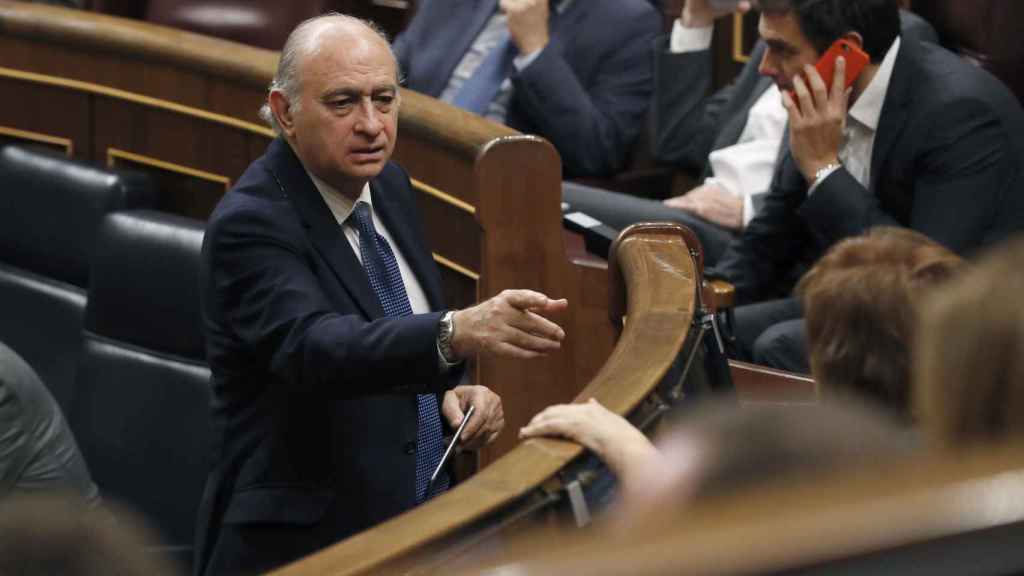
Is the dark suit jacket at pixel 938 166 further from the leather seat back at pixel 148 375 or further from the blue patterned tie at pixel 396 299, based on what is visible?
the leather seat back at pixel 148 375

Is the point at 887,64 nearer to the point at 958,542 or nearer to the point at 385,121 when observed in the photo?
the point at 385,121

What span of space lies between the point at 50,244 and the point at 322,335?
1.41 meters

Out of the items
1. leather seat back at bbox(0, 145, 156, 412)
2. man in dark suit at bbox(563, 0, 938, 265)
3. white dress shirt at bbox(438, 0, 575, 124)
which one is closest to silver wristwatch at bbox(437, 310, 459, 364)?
man in dark suit at bbox(563, 0, 938, 265)

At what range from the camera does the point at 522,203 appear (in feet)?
5.01

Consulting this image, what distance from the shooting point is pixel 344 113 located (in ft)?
4.02

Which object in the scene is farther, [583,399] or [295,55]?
[295,55]

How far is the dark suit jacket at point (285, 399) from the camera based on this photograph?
1134mm

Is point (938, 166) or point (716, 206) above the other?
point (938, 166)

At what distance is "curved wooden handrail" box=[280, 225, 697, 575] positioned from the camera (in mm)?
717

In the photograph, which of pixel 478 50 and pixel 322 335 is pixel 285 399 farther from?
pixel 478 50

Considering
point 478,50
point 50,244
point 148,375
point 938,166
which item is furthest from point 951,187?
point 50,244

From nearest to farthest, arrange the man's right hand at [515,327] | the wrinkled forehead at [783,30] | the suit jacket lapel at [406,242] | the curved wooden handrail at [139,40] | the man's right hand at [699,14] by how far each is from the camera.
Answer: the man's right hand at [515,327] → the suit jacket lapel at [406,242] → the wrinkled forehead at [783,30] → the man's right hand at [699,14] → the curved wooden handrail at [139,40]

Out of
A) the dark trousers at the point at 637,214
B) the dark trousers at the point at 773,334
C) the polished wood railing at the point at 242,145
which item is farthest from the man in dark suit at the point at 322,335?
the dark trousers at the point at 637,214

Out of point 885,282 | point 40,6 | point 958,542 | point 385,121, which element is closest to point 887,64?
point 385,121
